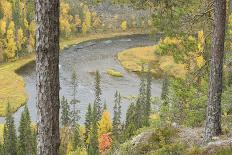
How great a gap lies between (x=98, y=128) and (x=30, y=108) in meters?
16.9

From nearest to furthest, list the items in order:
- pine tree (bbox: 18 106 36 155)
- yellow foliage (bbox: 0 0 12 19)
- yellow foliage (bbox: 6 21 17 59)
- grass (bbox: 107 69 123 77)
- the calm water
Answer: pine tree (bbox: 18 106 36 155)
the calm water
grass (bbox: 107 69 123 77)
yellow foliage (bbox: 6 21 17 59)
yellow foliage (bbox: 0 0 12 19)

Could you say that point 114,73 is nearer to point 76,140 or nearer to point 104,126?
point 104,126

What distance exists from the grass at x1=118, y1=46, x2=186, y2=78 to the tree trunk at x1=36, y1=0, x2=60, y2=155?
10420 cm

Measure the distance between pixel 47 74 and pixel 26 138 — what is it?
211 feet

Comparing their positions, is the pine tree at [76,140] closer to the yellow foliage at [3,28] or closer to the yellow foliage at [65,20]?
the yellow foliage at [3,28]

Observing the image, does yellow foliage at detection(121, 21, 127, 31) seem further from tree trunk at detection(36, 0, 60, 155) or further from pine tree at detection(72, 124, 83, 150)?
tree trunk at detection(36, 0, 60, 155)

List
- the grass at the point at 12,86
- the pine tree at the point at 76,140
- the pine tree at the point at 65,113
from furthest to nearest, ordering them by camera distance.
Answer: the grass at the point at 12,86 < the pine tree at the point at 65,113 < the pine tree at the point at 76,140

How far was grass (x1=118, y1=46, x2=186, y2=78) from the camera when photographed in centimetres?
11793

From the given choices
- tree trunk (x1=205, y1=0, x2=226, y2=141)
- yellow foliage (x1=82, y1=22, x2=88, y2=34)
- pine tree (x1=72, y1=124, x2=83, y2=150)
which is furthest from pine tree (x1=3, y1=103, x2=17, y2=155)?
yellow foliage (x1=82, y1=22, x2=88, y2=34)

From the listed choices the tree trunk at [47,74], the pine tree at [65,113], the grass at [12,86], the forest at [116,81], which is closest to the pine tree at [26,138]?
the forest at [116,81]

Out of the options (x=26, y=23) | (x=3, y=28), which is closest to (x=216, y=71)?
(x=3, y=28)

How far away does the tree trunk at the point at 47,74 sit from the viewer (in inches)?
339

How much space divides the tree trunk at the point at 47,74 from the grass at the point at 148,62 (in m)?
104

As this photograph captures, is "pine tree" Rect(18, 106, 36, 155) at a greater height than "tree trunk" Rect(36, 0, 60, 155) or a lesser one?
lesser
